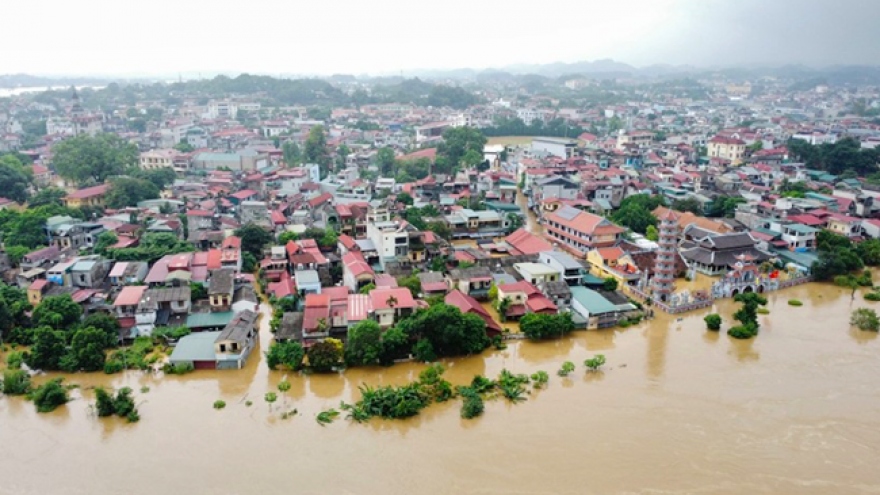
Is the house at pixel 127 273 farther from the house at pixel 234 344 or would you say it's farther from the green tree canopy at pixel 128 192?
the green tree canopy at pixel 128 192

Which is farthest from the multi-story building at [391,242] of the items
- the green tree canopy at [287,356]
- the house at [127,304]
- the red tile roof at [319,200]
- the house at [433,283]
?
the house at [127,304]

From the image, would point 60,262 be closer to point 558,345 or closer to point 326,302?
point 326,302

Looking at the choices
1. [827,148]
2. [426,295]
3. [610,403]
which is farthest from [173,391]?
[827,148]

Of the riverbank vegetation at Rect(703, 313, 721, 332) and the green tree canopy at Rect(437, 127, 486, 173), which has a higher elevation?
the green tree canopy at Rect(437, 127, 486, 173)

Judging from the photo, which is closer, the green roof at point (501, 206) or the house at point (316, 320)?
the house at point (316, 320)

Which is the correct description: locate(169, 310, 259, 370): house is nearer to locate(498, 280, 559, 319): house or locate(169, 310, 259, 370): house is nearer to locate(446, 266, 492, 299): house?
locate(446, 266, 492, 299): house

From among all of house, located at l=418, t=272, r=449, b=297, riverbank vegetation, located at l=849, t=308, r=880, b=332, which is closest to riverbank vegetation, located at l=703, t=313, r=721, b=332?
riverbank vegetation, located at l=849, t=308, r=880, b=332
